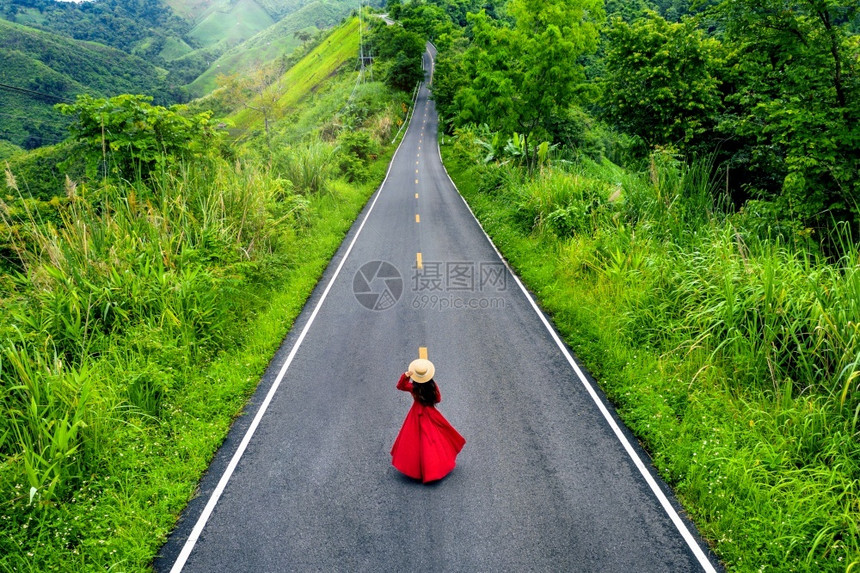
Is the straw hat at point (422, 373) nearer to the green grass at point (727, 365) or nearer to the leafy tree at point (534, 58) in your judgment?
the green grass at point (727, 365)

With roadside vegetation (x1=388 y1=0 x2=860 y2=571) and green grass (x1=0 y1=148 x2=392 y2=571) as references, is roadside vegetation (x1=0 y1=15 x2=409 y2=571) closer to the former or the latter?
green grass (x1=0 y1=148 x2=392 y2=571)

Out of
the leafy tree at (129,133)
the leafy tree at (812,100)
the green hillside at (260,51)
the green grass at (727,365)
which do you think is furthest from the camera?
the green hillside at (260,51)

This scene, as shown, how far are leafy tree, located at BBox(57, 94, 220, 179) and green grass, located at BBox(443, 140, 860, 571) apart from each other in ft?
30.8

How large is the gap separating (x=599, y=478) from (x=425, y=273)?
26.5ft

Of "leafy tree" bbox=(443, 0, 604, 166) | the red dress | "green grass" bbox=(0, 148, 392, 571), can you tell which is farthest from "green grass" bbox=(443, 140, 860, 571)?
"leafy tree" bbox=(443, 0, 604, 166)

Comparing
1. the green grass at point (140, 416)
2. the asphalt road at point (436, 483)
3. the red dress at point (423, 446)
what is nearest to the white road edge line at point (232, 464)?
the asphalt road at point (436, 483)

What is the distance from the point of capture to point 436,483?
562cm

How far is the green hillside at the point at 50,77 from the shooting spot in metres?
77.2

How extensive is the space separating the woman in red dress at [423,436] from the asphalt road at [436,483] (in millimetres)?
208

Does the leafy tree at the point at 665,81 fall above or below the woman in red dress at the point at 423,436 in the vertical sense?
above

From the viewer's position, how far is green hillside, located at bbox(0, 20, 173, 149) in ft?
253

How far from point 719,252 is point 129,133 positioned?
494 inches

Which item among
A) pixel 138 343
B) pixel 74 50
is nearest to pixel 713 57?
pixel 138 343

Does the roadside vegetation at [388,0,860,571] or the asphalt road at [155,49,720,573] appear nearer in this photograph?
the asphalt road at [155,49,720,573]
